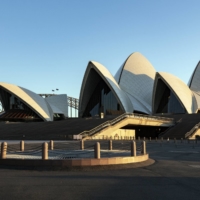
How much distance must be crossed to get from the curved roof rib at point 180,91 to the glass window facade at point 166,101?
0.97 metres

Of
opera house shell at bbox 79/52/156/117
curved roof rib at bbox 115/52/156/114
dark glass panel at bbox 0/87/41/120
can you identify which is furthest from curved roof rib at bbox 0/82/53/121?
curved roof rib at bbox 115/52/156/114

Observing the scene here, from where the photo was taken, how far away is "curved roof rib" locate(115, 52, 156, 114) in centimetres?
5429

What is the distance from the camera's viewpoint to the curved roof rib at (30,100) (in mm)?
50156

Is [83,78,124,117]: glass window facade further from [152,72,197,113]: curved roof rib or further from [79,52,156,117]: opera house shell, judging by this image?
[152,72,197,113]: curved roof rib

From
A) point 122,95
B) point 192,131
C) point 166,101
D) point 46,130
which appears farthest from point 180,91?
point 46,130

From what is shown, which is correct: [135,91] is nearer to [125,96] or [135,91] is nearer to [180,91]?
[125,96]

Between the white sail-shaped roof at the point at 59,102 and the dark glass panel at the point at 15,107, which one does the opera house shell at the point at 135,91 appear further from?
the white sail-shaped roof at the point at 59,102

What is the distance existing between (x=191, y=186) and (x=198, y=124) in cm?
2977

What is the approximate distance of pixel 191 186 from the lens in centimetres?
600

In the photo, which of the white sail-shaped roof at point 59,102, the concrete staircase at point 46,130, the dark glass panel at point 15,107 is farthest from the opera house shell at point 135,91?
the concrete staircase at point 46,130

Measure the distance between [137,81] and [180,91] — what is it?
10110mm

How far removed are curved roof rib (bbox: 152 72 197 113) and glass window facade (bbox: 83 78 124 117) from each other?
839cm

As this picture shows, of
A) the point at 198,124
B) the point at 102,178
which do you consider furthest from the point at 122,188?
the point at 198,124

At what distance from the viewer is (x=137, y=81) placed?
185 ft
